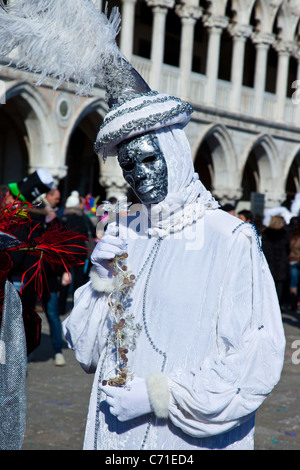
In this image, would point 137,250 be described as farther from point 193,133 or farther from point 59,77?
point 193,133

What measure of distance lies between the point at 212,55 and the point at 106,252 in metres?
18.7

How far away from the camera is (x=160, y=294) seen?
86.3 inches

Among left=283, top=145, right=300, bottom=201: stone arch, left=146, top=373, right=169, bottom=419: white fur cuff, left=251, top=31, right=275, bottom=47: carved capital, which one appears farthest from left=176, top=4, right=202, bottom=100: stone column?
left=146, top=373, right=169, bottom=419: white fur cuff

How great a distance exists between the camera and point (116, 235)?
236 cm

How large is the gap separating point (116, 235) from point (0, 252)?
16.3 inches

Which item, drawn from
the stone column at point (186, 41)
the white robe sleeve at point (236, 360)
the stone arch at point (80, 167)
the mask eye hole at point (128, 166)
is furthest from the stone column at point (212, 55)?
the white robe sleeve at point (236, 360)

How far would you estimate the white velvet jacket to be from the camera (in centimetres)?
204

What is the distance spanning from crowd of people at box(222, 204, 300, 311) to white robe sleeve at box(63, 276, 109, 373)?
767cm

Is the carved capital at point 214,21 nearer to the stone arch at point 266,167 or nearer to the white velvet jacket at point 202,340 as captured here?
the stone arch at point 266,167

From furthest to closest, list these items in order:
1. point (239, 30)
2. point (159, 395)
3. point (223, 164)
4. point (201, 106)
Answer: point (223, 164)
point (239, 30)
point (201, 106)
point (159, 395)

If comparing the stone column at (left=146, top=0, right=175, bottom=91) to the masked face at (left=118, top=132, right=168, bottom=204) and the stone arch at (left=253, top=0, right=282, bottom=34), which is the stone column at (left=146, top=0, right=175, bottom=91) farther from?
Result: the masked face at (left=118, top=132, right=168, bottom=204)

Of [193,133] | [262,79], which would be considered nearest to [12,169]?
[193,133]

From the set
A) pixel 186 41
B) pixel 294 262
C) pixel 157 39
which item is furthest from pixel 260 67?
pixel 294 262

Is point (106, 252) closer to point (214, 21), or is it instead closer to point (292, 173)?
point (214, 21)
